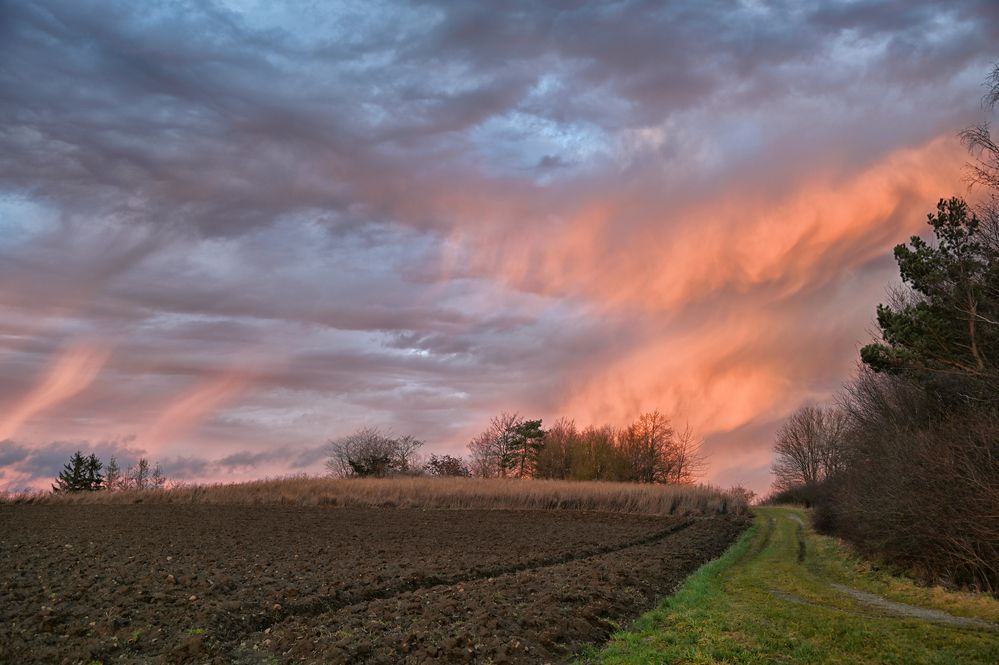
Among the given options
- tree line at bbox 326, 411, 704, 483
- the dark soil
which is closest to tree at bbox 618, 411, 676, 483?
tree line at bbox 326, 411, 704, 483

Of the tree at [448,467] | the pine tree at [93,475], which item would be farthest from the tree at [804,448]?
the pine tree at [93,475]

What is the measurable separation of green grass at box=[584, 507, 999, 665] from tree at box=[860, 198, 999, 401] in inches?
210

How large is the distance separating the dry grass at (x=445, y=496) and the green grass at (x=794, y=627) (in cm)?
2406

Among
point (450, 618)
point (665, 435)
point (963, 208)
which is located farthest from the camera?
point (665, 435)

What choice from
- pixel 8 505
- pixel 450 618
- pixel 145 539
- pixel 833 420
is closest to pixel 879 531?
pixel 450 618

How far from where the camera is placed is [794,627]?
11.6 meters

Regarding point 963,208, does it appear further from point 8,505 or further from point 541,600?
point 8,505

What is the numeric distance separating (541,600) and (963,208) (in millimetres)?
15721

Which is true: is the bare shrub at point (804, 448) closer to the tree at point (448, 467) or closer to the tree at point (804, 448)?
the tree at point (804, 448)

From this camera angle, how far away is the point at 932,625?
12.4 metres

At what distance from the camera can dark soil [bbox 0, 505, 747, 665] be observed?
9320 mm

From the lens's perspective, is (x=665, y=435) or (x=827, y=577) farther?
(x=665, y=435)

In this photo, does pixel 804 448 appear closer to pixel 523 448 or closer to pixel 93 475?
pixel 523 448

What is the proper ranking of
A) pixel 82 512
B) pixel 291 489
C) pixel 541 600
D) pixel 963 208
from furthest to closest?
pixel 291 489 → pixel 82 512 → pixel 963 208 → pixel 541 600
